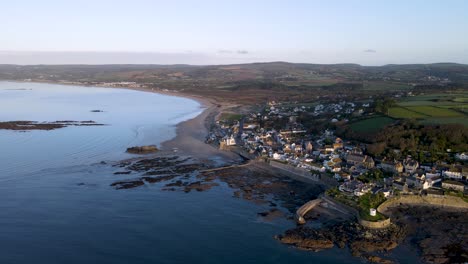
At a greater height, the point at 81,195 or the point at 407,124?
the point at 407,124

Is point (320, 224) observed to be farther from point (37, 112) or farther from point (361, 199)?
point (37, 112)

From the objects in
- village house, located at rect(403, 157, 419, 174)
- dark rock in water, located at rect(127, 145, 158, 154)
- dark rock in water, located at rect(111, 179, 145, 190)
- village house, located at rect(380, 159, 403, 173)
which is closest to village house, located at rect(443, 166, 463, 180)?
village house, located at rect(403, 157, 419, 174)

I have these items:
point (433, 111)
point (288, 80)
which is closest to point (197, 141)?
point (433, 111)

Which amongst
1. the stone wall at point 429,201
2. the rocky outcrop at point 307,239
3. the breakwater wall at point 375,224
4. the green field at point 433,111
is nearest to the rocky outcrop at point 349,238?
the rocky outcrop at point 307,239

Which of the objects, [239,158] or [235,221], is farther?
[239,158]

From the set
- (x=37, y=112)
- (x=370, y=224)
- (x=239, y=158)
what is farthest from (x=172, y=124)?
(x=370, y=224)
